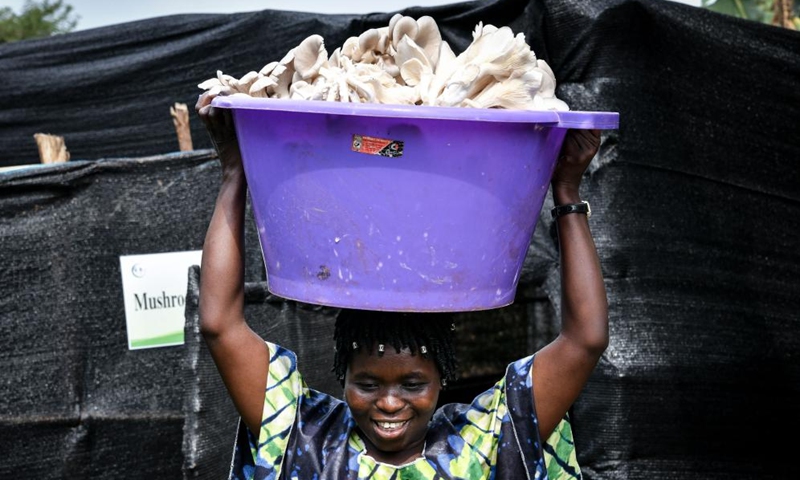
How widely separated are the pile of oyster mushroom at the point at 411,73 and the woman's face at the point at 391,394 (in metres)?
0.52

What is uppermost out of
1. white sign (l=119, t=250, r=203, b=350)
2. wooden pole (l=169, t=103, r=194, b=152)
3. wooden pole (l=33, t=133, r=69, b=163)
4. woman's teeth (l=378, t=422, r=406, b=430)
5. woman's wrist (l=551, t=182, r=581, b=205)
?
woman's wrist (l=551, t=182, r=581, b=205)

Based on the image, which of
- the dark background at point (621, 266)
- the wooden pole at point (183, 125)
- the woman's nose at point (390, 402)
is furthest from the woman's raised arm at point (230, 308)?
the wooden pole at point (183, 125)

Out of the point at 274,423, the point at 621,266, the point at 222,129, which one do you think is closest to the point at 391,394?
the point at 274,423

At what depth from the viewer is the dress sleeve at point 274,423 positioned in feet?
7.02

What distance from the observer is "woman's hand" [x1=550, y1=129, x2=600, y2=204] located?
6.91ft

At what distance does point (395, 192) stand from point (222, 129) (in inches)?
16.0

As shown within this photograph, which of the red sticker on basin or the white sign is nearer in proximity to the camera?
the red sticker on basin

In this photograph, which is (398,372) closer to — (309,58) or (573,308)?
(573,308)

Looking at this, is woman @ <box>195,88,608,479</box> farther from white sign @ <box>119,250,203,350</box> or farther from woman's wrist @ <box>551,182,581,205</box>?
white sign @ <box>119,250,203,350</box>

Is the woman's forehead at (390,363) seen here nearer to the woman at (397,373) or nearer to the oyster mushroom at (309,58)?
the woman at (397,373)

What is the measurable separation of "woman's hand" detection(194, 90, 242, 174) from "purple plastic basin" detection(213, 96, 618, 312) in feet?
0.21

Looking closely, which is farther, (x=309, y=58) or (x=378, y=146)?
(x=309, y=58)

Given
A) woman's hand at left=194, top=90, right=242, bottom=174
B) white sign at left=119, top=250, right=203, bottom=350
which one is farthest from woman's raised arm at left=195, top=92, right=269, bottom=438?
white sign at left=119, top=250, right=203, bottom=350

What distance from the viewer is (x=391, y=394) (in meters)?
2.12
